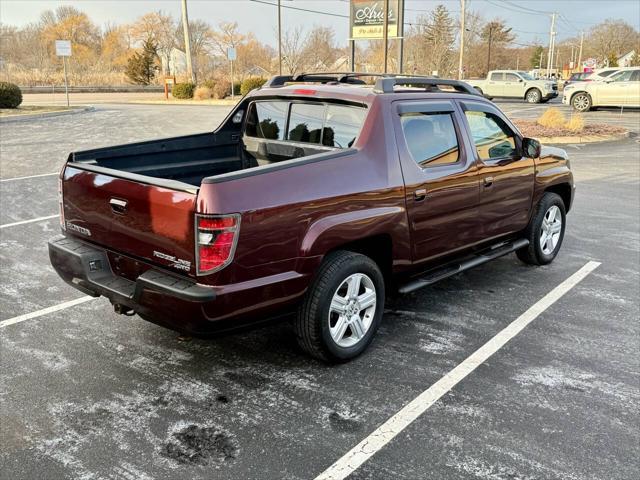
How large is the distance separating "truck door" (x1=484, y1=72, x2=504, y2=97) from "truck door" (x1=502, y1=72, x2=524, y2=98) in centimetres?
19

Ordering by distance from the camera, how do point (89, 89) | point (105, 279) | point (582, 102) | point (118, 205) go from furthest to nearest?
point (89, 89), point (582, 102), point (105, 279), point (118, 205)

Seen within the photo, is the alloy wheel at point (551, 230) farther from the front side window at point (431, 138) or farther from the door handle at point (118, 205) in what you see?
the door handle at point (118, 205)

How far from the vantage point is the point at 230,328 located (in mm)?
3459

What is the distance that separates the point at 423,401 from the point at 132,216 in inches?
81.6

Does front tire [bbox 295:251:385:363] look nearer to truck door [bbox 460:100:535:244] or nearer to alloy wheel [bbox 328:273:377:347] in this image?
alloy wheel [bbox 328:273:377:347]

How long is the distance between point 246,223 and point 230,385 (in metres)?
1.12

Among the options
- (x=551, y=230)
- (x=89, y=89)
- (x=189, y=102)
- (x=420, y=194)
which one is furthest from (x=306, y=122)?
(x=89, y=89)

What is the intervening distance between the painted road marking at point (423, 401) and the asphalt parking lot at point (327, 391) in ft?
0.13

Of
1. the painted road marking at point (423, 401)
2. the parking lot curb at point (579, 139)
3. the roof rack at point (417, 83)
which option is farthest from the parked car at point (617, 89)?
the painted road marking at point (423, 401)

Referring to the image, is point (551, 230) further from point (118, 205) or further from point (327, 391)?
point (118, 205)

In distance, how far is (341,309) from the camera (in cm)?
395

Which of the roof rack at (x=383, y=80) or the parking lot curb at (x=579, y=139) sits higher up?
the roof rack at (x=383, y=80)

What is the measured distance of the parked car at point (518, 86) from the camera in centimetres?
3391

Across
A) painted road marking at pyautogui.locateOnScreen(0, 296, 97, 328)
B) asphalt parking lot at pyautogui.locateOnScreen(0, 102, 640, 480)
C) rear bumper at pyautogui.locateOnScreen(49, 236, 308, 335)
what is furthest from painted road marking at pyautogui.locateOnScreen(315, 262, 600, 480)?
painted road marking at pyautogui.locateOnScreen(0, 296, 97, 328)
